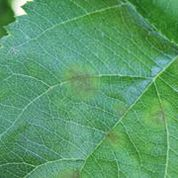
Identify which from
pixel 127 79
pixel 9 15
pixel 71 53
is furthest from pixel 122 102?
pixel 9 15

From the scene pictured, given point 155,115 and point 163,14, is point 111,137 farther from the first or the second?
point 163,14

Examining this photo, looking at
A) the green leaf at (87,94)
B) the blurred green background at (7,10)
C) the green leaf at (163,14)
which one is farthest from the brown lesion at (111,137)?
the blurred green background at (7,10)

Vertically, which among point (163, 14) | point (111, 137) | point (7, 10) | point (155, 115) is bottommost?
point (111, 137)

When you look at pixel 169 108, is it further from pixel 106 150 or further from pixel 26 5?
pixel 26 5

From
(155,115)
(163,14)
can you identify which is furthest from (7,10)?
(155,115)

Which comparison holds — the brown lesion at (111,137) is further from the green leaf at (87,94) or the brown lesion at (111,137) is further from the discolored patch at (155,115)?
the discolored patch at (155,115)

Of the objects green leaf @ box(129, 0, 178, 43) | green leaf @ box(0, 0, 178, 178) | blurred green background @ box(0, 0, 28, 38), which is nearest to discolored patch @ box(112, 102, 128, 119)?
green leaf @ box(0, 0, 178, 178)

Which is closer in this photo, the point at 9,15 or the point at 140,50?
the point at 140,50
